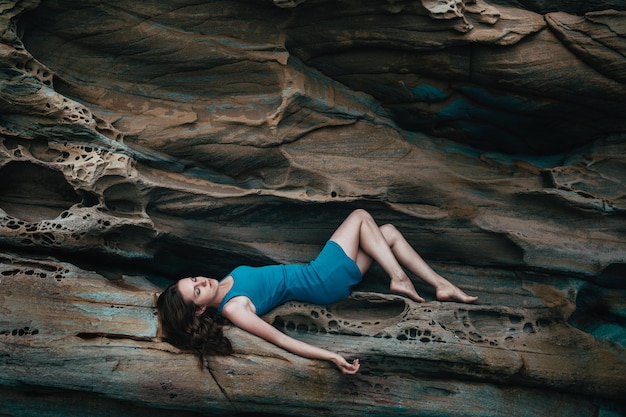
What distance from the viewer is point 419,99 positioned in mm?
6156

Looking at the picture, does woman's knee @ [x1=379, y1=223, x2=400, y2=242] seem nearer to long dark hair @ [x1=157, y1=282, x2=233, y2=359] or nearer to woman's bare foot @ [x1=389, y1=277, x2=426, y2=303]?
woman's bare foot @ [x1=389, y1=277, x2=426, y2=303]

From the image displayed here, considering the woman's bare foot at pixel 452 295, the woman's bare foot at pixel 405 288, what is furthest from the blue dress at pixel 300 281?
the woman's bare foot at pixel 452 295

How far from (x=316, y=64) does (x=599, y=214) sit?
239cm

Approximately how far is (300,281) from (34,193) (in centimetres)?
201

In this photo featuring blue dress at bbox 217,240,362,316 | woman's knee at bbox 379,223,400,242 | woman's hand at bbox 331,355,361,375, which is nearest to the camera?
woman's hand at bbox 331,355,361,375

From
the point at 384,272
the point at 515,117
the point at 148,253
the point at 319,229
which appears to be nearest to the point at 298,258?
the point at 319,229

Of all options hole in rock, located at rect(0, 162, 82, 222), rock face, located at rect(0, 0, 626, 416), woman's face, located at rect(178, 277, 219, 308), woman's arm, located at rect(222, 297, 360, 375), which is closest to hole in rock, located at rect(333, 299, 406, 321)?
rock face, located at rect(0, 0, 626, 416)

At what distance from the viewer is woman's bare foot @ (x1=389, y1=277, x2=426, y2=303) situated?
5562 mm

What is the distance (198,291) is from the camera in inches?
207

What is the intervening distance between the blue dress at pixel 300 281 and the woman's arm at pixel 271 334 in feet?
0.32

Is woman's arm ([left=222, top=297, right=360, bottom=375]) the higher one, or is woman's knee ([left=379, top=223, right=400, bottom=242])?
woman's knee ([left=379, top=223, right=400, bottom=242])

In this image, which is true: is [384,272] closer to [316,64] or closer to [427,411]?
[427,411]

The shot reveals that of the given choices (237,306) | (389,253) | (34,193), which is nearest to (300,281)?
(237,306)

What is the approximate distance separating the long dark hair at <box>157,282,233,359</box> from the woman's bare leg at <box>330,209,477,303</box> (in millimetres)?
1129
